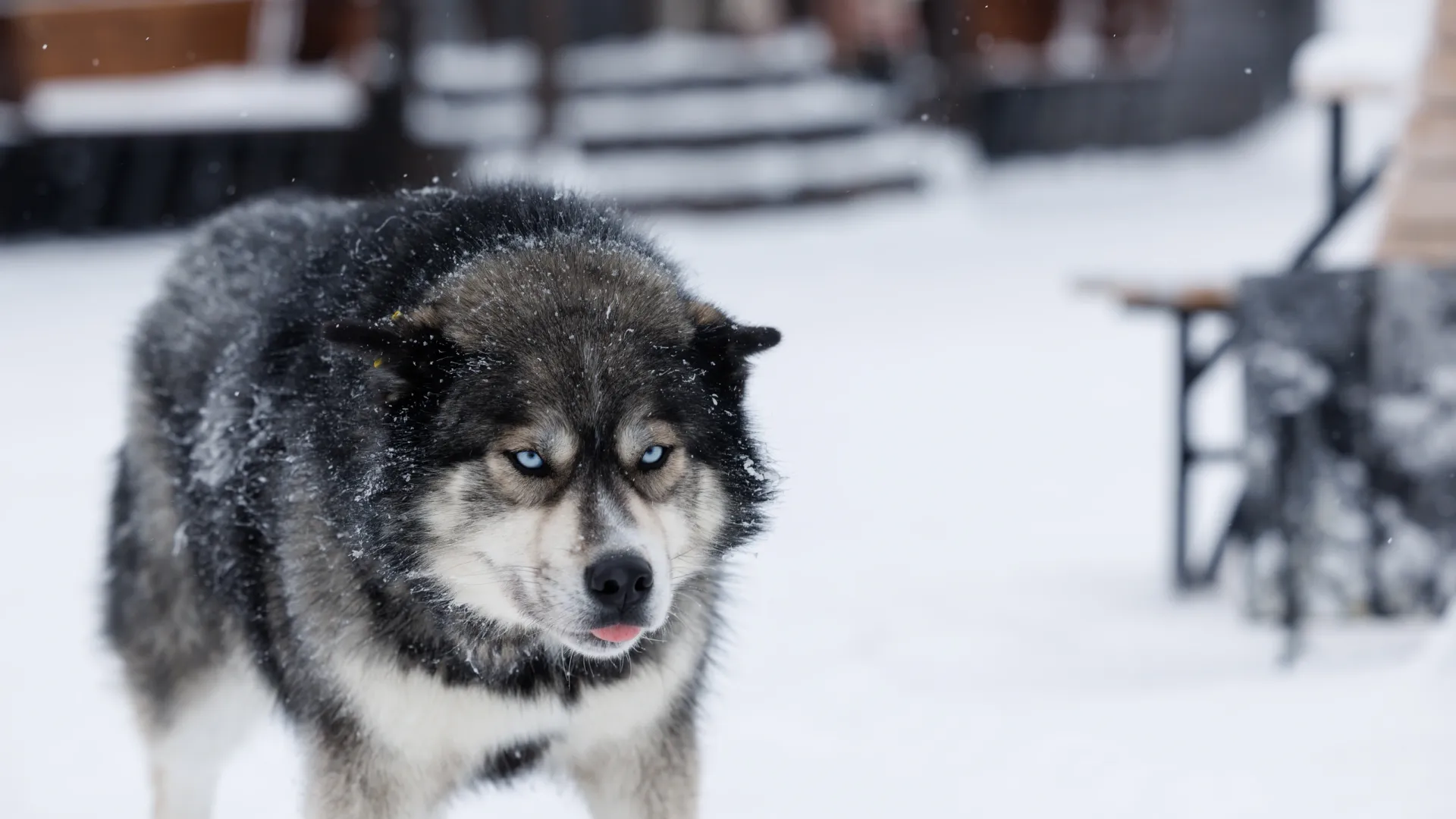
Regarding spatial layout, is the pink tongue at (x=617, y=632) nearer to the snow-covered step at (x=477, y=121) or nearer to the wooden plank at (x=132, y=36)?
the snow-covered step at (x=477, y=121)

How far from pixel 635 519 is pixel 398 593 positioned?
483mm

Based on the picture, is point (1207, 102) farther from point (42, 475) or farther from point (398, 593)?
point (398, 593)

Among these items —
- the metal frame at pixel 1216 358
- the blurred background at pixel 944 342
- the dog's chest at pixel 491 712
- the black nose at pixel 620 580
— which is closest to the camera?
the black nose at pixel 620 580

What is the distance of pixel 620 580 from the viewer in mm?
2533

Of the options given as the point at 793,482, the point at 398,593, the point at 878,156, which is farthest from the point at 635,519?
the point at 878,156

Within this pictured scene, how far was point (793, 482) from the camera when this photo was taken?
7.39m

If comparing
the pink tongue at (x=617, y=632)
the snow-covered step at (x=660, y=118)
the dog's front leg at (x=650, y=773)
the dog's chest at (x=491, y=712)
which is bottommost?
the dog's front leg at (x=650, y=773)

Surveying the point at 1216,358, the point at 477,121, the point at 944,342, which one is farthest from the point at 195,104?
the point at 1216,358

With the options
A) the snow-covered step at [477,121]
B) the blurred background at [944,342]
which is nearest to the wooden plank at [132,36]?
the blurred background at [944,342]

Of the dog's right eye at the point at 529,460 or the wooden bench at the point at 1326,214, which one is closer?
the dog's right eye at the point at 529,460

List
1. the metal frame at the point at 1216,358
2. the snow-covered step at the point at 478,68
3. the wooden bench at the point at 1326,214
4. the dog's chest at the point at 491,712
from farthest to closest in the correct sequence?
the snow-covered step at the point at 478,68, the metal frame at the point at 1216,358, the wooden bench at the point at 1326,214, the dog's chest at the point at 491,712

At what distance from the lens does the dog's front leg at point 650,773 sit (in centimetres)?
301

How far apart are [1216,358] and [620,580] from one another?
326 centimetres

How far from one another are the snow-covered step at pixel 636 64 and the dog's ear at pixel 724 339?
38.5 ft
